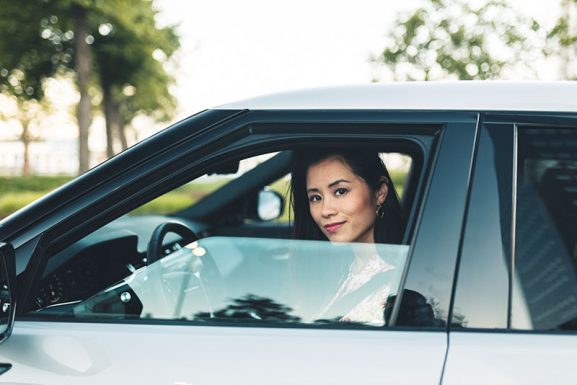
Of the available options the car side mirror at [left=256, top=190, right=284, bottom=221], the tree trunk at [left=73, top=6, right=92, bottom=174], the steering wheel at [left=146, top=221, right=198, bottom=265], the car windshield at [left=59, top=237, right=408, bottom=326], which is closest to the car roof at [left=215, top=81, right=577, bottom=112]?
the car windshield at [left=59, top=237, right=408, bottom=326]

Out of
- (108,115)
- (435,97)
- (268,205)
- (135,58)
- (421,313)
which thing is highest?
(135,58)

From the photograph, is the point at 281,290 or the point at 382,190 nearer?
the point at 281,290

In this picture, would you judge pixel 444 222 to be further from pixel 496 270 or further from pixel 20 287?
pixel 20 287

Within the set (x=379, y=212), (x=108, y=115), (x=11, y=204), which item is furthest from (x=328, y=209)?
(x=108, y=115)

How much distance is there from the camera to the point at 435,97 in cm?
144

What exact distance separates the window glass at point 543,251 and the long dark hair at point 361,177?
300 mm

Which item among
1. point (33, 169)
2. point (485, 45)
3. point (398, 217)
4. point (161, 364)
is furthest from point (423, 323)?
point (33, 169)

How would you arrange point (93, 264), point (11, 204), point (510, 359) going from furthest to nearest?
point (11, 204) < point (93, 264) < point (510, 359)

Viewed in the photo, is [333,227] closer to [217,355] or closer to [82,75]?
[217,355]

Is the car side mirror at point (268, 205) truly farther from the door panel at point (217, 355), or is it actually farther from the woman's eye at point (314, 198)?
the door panel at point (217, 355)

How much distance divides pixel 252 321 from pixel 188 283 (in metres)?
0.39

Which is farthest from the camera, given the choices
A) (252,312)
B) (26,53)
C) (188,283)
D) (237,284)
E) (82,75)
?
(26,53)

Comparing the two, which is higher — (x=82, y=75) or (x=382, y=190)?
(x=82, y=75)

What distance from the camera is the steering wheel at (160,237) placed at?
202cm
